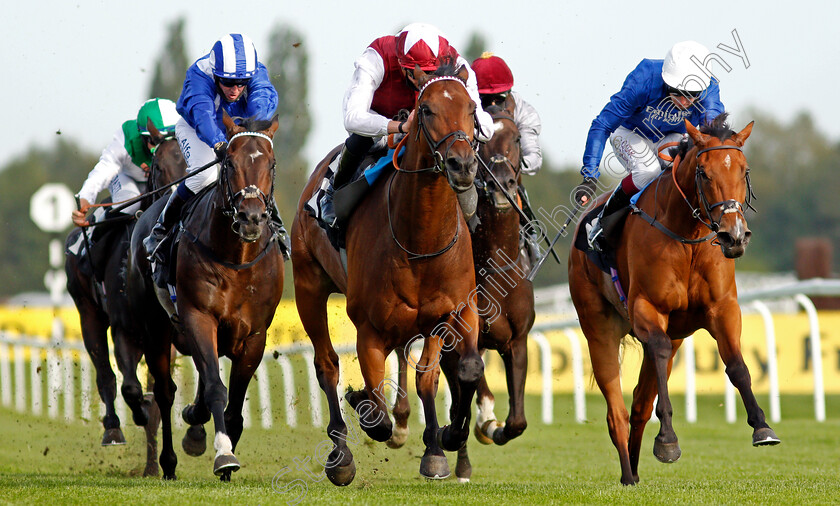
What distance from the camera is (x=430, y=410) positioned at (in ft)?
19.3

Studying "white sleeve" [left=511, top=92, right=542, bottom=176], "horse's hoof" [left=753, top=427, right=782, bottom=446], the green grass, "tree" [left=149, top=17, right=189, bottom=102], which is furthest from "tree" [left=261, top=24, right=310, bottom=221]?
"horse's hoof" [left=753, top=427, right=782, bottom=446]

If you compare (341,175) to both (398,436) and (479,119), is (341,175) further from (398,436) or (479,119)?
(398,436)

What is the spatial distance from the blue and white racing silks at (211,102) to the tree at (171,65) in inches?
1372

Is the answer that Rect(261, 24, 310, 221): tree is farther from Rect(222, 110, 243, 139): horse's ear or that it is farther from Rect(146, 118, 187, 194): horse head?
Rect(222, 110, 243, 139): horse's ear

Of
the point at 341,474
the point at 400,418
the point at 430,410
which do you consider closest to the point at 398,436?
the point at 400,418

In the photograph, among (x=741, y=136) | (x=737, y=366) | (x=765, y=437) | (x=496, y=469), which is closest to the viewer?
(x=765, y=437)

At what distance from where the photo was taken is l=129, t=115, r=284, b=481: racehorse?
589cm

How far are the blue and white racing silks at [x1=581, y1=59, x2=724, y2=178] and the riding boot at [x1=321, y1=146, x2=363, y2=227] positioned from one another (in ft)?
5.40

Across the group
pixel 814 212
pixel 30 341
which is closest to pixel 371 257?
pixel 30 341

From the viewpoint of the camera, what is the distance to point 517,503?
16.3 ft

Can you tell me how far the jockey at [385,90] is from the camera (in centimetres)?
580

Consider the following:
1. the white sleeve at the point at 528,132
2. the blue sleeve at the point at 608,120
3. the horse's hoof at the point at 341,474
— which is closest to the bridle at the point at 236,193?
the horse's hoof at the point at 341,474

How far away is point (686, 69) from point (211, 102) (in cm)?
294

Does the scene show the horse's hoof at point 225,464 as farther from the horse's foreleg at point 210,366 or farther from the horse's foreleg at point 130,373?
the horse's foreleg at point 130,373
